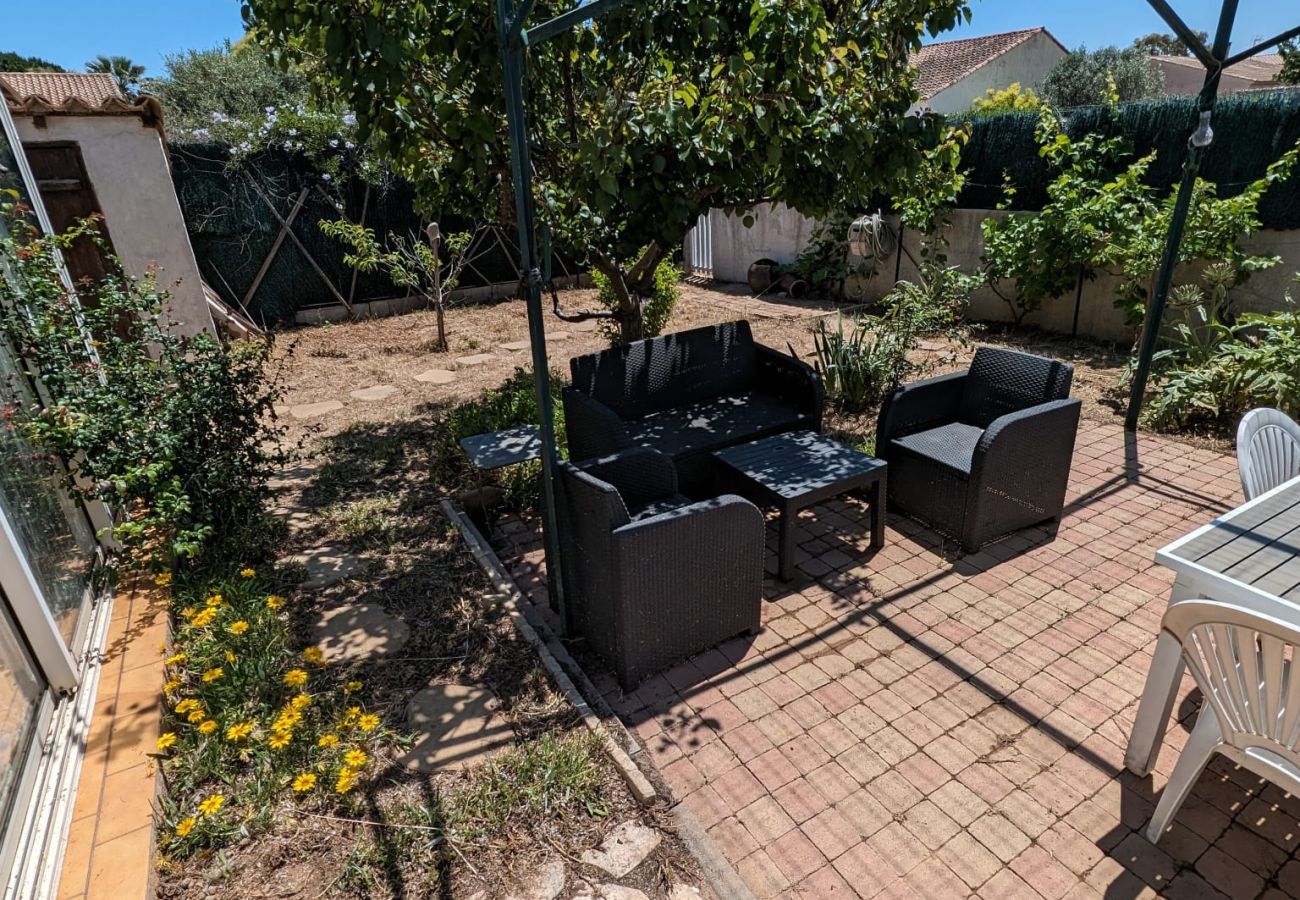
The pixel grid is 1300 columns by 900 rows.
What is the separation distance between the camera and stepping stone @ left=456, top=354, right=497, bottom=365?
760 centimetres

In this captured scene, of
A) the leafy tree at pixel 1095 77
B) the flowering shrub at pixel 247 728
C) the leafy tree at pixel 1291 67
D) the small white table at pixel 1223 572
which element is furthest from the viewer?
the leafy tree at pixel 1095 77

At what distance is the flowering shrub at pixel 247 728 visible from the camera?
212 cm

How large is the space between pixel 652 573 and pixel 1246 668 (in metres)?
1.68

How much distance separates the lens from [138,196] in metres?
6.70

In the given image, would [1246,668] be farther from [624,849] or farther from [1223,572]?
[624,849]

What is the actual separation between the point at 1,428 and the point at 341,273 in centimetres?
777

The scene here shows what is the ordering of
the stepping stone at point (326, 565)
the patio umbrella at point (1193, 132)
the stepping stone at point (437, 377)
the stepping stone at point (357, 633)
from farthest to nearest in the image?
the stepping stone at point (437, 377) → the patio umbrella at point (1193, 132) → the stepping stone at point (326, 565) → the stepping stone at point (357, 633)

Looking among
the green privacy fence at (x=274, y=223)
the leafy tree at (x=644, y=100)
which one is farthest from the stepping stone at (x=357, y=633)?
the green privacy fence at (x=274, y=223)

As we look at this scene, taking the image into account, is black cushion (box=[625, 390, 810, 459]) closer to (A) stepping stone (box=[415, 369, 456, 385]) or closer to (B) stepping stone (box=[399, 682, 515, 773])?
(B) stepping stone (box=[399, 682, 515, 773])

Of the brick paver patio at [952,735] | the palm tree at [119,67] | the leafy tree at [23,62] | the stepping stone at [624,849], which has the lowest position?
the brick paver patio at [952,735]

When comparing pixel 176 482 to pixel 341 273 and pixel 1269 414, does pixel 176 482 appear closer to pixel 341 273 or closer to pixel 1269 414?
pixel 1269 414

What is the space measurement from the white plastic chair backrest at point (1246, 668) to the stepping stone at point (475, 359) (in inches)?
268

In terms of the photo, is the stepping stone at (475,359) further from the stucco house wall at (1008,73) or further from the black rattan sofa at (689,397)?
the stucco house wall at (1008,73)

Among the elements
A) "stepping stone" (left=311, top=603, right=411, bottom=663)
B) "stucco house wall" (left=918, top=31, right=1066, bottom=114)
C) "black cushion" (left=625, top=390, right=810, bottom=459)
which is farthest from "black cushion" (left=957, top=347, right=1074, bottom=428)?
"stucco house wall" (left=918, top=31, right=1066, bottom=114)
